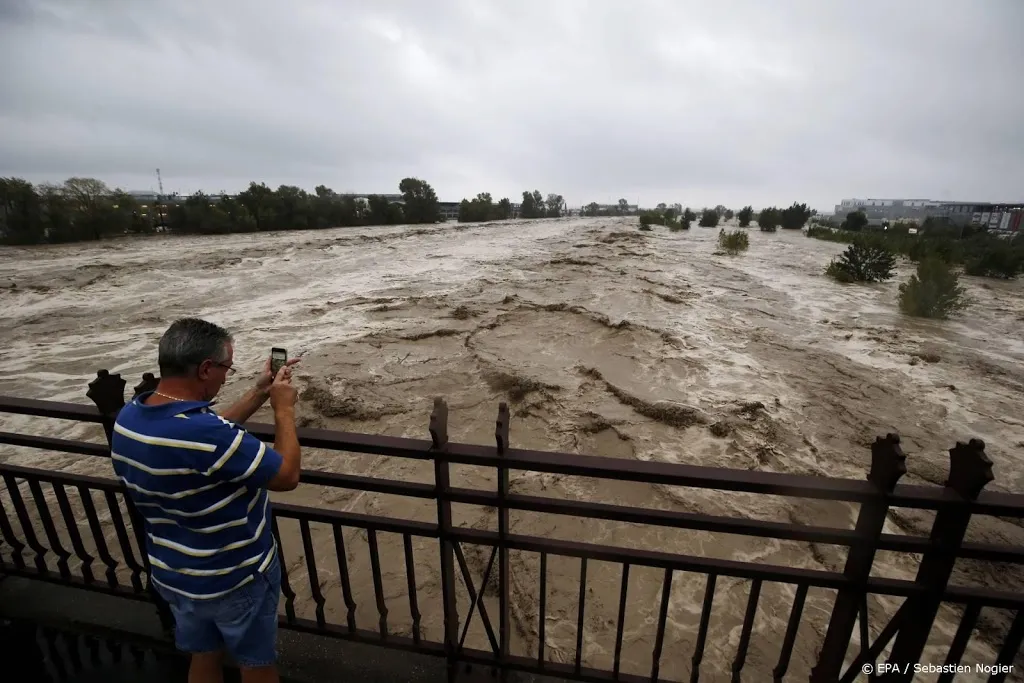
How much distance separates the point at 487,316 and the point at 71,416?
35.1 ft

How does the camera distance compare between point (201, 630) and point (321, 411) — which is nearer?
point (201, 630)

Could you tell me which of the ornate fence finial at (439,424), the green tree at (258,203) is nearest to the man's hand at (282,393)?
the ornate fence finial at (439,424)

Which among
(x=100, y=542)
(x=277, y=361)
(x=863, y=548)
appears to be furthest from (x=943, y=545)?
(x=100, y=542)

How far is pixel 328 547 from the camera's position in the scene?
477 cm

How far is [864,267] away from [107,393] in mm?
24121

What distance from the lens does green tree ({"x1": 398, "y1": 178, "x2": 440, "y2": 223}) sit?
198 ft

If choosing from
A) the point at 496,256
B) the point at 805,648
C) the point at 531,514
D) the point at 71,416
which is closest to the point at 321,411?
the point at 531,514

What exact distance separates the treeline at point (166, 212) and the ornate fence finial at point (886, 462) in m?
44.0

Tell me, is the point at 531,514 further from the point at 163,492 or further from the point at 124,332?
the point at 124,332

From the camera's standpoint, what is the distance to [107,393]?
1.95 m

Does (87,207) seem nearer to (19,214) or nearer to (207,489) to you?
(19,214)

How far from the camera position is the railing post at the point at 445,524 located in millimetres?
1637

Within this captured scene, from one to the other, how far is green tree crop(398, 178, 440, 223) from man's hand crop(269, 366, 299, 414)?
205 feet

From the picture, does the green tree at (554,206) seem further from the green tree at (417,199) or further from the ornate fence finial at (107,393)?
the ornate fence finial at (107,393)
